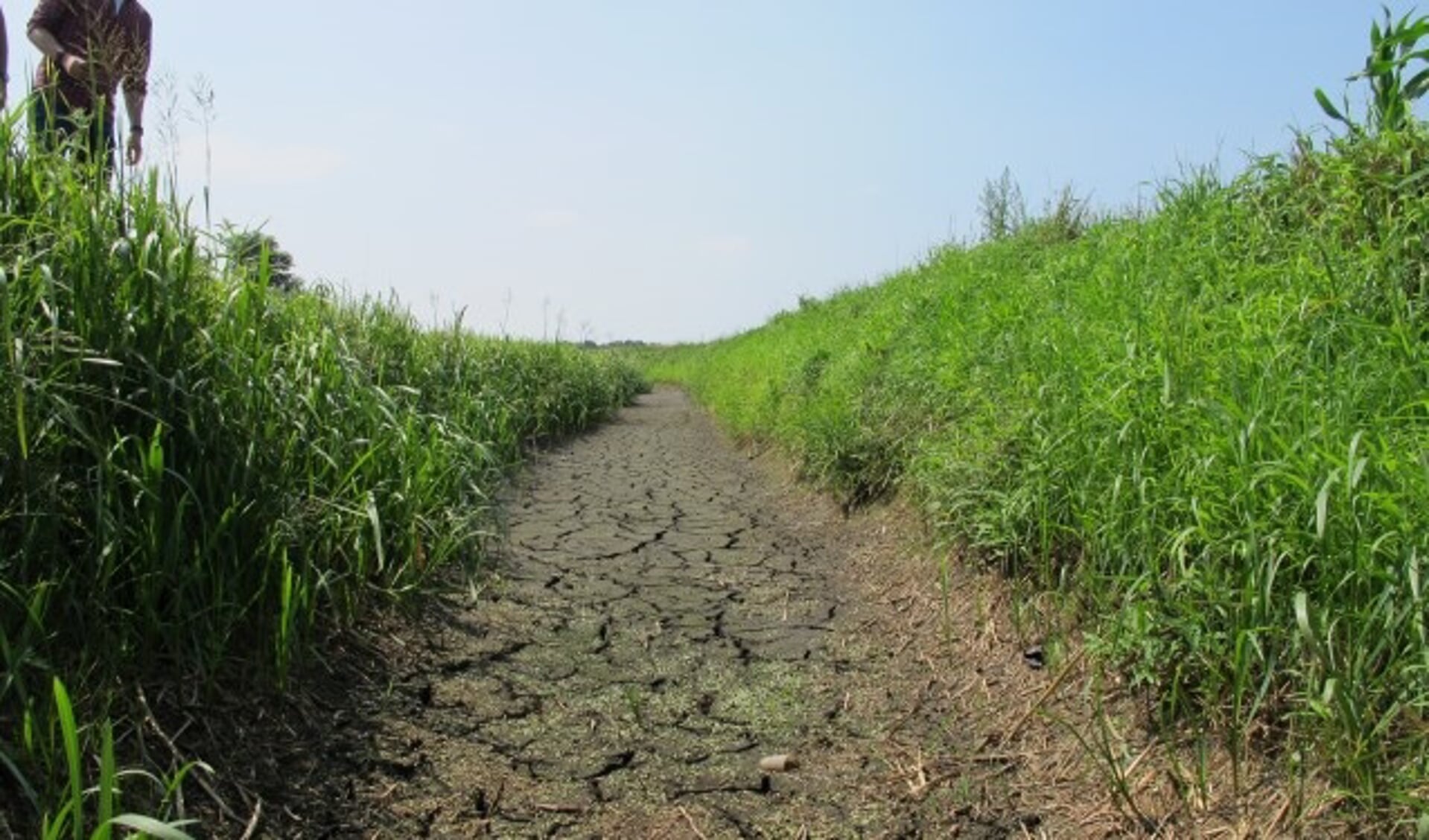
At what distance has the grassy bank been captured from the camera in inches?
72.2

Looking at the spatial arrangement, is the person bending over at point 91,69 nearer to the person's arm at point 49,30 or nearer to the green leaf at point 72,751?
the person's arm at point 49,30

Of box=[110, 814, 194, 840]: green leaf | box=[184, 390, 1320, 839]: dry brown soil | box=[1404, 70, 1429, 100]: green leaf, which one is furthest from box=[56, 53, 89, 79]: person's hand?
box=[1404, 70, 1429, 100]: green leaf

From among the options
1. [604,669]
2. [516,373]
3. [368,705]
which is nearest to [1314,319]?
[604,669]

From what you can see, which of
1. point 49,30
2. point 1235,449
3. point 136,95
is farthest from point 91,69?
point 1235,449

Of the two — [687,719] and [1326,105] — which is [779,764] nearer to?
[687,719]

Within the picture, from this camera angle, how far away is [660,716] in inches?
107

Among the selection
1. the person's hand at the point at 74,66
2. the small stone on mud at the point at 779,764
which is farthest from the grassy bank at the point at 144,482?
the small stone on mud at the point at 779,764

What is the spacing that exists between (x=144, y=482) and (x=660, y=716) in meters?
1.44

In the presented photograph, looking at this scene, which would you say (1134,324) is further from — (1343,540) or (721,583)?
(721,583)

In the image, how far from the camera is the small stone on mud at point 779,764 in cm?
244

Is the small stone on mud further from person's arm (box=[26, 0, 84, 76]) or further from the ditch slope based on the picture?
person's arm (box=[26, 0, 84, 76])

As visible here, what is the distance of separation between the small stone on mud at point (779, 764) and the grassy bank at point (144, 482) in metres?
1.20

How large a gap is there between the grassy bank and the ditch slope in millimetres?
380

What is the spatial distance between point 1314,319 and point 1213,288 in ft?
2.21
